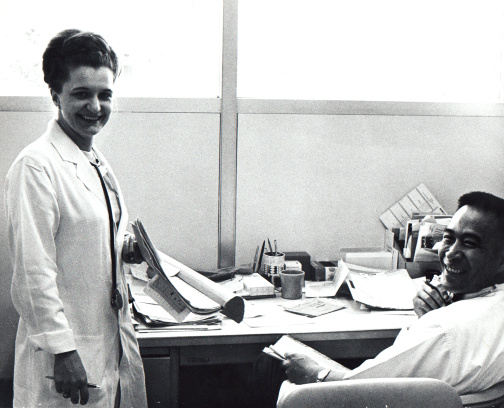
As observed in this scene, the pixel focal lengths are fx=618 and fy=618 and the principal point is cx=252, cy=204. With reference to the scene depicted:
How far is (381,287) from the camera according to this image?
2.48 m

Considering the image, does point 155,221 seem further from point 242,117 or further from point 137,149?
point 242,117

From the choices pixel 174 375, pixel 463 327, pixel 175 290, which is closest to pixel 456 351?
pixel 463 327

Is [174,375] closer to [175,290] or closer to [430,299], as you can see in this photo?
[175,290]

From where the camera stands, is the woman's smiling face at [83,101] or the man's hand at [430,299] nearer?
the woman's smiling face at [83,101]

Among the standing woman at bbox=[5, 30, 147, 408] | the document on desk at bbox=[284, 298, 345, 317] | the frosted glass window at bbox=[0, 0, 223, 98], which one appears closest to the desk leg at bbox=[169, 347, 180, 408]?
the standing woman at bbox=[5, 30, 147, 408]

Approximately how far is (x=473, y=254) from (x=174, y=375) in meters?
1.01

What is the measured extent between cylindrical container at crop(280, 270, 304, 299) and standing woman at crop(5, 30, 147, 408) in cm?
78

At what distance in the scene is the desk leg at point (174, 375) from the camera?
6.57 feet

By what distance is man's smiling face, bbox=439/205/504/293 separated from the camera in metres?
1.74

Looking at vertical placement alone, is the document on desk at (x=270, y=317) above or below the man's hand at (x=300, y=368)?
above

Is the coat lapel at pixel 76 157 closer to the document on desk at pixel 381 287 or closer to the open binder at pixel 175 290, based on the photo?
the open binder at pixel 175 290

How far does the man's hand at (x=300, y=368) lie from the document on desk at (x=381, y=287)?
1.75ft

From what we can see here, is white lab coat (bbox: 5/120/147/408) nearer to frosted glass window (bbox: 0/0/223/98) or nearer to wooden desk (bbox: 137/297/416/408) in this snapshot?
wooden desk (bbox: 137/297/416/408)

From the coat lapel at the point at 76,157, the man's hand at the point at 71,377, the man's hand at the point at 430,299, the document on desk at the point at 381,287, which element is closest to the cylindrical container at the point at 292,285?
the document on desk at the point at 381,287
